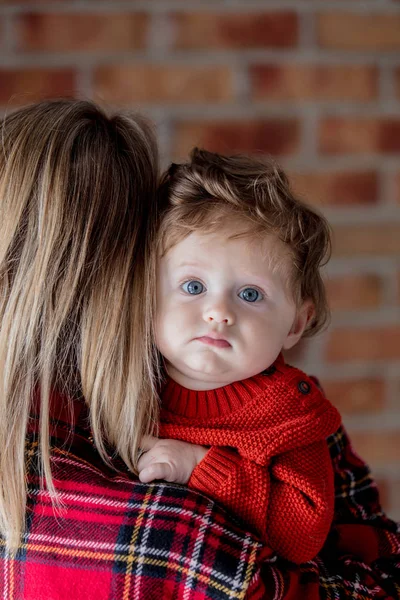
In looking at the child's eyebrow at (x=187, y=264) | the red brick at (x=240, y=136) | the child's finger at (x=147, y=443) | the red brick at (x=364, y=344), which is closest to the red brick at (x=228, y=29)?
the red brick at (x=240, y=136)

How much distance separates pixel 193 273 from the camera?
2.89 ft

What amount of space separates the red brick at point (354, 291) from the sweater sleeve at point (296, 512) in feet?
3.02

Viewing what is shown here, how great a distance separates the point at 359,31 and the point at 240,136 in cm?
35

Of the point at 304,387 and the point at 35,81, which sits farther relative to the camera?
the point at 35,81

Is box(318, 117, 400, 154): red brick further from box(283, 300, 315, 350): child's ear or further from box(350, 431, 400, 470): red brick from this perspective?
box(283, 300, 315, 350): child's ear

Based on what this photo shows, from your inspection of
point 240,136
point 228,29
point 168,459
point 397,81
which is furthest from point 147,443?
point 397,81

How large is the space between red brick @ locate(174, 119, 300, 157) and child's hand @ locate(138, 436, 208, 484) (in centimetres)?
92

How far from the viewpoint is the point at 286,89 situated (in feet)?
5.49

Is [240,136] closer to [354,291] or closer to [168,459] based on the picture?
[354,291]

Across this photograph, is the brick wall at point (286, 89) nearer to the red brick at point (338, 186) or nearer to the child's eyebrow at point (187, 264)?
the red brick at point (338, 186)

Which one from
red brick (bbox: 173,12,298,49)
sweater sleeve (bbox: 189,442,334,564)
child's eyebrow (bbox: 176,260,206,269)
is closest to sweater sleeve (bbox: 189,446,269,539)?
sweater sleeve (bbox: 189,442,334,564)

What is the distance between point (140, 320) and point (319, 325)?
A: 29 cm

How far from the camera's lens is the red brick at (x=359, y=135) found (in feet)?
5.57

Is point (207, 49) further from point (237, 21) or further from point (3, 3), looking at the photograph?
point (3, 3)
